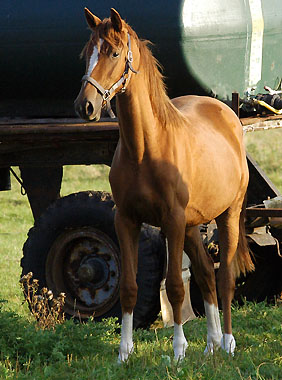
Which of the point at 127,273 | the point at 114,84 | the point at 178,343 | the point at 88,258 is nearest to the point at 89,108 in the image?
the point at 114,84

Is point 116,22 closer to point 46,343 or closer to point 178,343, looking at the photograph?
point 178,343

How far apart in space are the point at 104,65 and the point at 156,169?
858 mm

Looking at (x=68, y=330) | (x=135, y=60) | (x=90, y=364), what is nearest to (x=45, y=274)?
(x=68, y=330)

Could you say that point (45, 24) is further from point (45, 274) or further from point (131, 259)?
point (131, 259)

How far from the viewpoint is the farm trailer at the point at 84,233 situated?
750 centimetres

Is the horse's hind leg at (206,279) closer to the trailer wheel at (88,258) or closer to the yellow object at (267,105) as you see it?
the trailer wheel at (88,258)

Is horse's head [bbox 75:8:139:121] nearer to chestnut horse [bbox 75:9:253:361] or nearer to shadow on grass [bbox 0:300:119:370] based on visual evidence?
chestnut horse [bbox 75:9:253:361]

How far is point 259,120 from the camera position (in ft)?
27.0

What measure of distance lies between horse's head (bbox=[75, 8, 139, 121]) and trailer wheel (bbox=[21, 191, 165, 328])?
2.49 metres

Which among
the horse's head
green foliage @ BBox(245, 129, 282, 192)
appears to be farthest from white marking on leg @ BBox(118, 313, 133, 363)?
green foliage @ BBox(245, 129, 282, 192)

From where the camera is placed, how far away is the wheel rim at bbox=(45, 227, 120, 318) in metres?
7.73

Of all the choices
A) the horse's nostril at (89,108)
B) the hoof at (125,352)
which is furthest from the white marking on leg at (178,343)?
the horse's nostril at (89,108)

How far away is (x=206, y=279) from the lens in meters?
6.53

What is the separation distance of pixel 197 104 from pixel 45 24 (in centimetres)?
188
